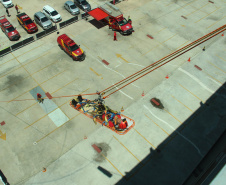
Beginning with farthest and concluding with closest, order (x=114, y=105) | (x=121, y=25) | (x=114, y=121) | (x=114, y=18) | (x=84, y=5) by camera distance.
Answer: (x=84, y=5) → (x=114, y=18) → (x=121, y=25) → (x=114, y=105) → (x=114, y=121)

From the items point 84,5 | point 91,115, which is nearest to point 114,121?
point 91,115

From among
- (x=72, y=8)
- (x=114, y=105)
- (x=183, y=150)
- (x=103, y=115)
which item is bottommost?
(x=183, y=150)

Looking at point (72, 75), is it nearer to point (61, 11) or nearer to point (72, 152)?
point (72, 152)

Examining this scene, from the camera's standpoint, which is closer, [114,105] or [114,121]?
[114,121]

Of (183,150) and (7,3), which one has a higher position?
(7,3)

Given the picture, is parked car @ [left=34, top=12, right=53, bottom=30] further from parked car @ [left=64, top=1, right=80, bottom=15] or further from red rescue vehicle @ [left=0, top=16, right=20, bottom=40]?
parked car @ [left=64, top=1, right=80, bottom=15]

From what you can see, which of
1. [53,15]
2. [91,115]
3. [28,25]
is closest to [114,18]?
[53,15]

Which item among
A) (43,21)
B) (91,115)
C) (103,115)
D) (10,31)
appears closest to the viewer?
(103,115)

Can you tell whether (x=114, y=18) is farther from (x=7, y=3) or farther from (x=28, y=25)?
(x=7, y=3)
